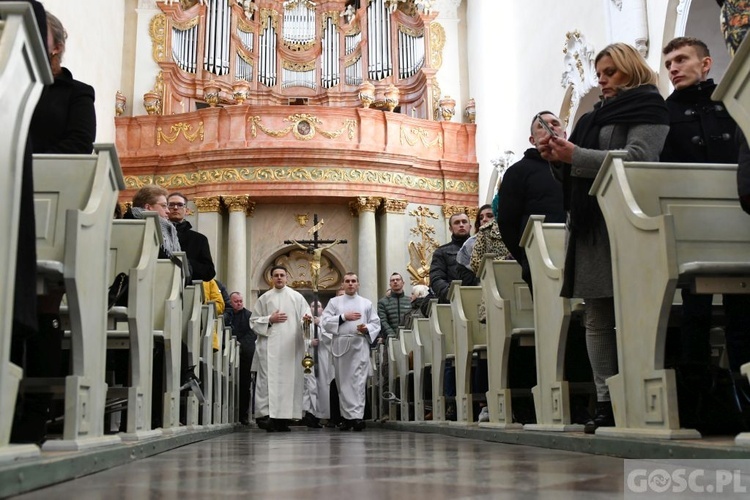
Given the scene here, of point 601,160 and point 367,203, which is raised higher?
point 367,203

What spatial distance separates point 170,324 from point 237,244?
35.4 ft

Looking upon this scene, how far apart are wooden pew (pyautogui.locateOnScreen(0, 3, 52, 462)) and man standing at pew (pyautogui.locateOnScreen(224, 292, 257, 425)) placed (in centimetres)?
808

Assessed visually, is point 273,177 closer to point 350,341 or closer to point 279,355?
point 350,341

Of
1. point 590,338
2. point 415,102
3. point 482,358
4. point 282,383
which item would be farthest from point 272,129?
point 590,338

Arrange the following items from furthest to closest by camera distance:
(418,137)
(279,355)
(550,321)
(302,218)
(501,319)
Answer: (418,137) → (302,218) → (279,355) → (501,319) → (550,321)

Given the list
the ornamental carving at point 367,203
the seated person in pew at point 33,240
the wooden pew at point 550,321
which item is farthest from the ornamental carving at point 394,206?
the seated person in pew at point 33,240

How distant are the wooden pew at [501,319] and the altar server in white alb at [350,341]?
13.2 feet

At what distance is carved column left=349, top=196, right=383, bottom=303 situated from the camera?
15.5m

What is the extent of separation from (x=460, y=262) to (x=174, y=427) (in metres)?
2.70

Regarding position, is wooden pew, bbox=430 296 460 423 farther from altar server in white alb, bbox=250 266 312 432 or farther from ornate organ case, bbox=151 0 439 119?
ornate organ case, bbox=151 0 439 119

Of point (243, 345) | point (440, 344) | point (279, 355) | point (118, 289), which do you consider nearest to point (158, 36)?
point (243, 345)

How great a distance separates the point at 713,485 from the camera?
1.84 metres

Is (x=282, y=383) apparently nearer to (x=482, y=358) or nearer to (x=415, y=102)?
(x=482, y=358)

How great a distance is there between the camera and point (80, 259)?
9.51 feet
